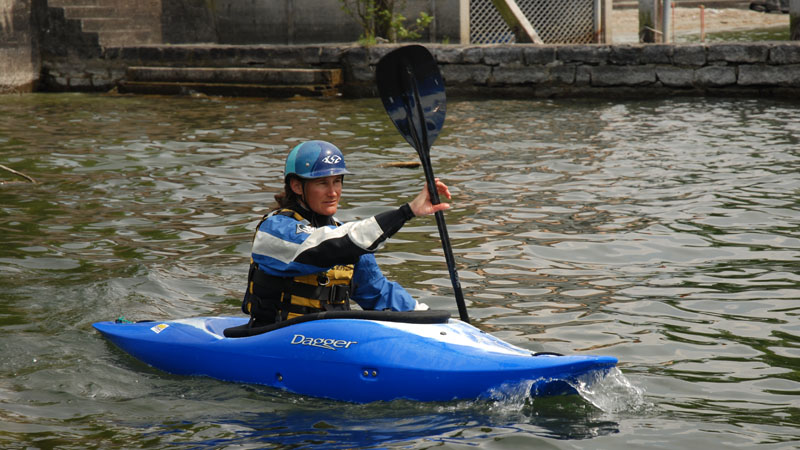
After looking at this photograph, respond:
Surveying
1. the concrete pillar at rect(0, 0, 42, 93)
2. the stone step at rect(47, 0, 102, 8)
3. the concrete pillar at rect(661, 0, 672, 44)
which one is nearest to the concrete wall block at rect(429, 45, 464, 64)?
the concrete pillar at rect(661, 0, 672, 44)

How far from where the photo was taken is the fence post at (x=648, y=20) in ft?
50.7

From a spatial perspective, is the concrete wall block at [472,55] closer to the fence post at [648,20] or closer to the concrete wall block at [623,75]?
the concrete wall block at [623,75]

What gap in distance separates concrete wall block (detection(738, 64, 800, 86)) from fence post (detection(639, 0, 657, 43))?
204cm

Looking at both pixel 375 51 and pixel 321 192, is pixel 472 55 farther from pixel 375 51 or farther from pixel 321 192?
pixel 321 192

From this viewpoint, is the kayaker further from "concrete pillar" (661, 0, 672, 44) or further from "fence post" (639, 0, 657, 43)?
"fence post" (639, 0, 657, 43)

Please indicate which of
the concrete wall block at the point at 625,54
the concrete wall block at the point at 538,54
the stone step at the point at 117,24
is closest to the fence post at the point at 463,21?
the concrete wall block at the point at 538,54

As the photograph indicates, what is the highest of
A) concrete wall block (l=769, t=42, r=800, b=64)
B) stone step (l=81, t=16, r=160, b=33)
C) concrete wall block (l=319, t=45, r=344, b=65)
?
stone step (l=81, t=16, r=160, b=33)

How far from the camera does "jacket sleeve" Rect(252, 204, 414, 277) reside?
162 inches

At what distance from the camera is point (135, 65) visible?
16.5m

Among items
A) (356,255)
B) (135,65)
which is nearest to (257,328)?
(356,255)

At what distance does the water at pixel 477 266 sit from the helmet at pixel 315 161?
1025mm

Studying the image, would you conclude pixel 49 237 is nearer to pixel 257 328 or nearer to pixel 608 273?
pixel 257 328

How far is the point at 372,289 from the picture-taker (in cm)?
466

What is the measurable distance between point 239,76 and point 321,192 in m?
11.7
